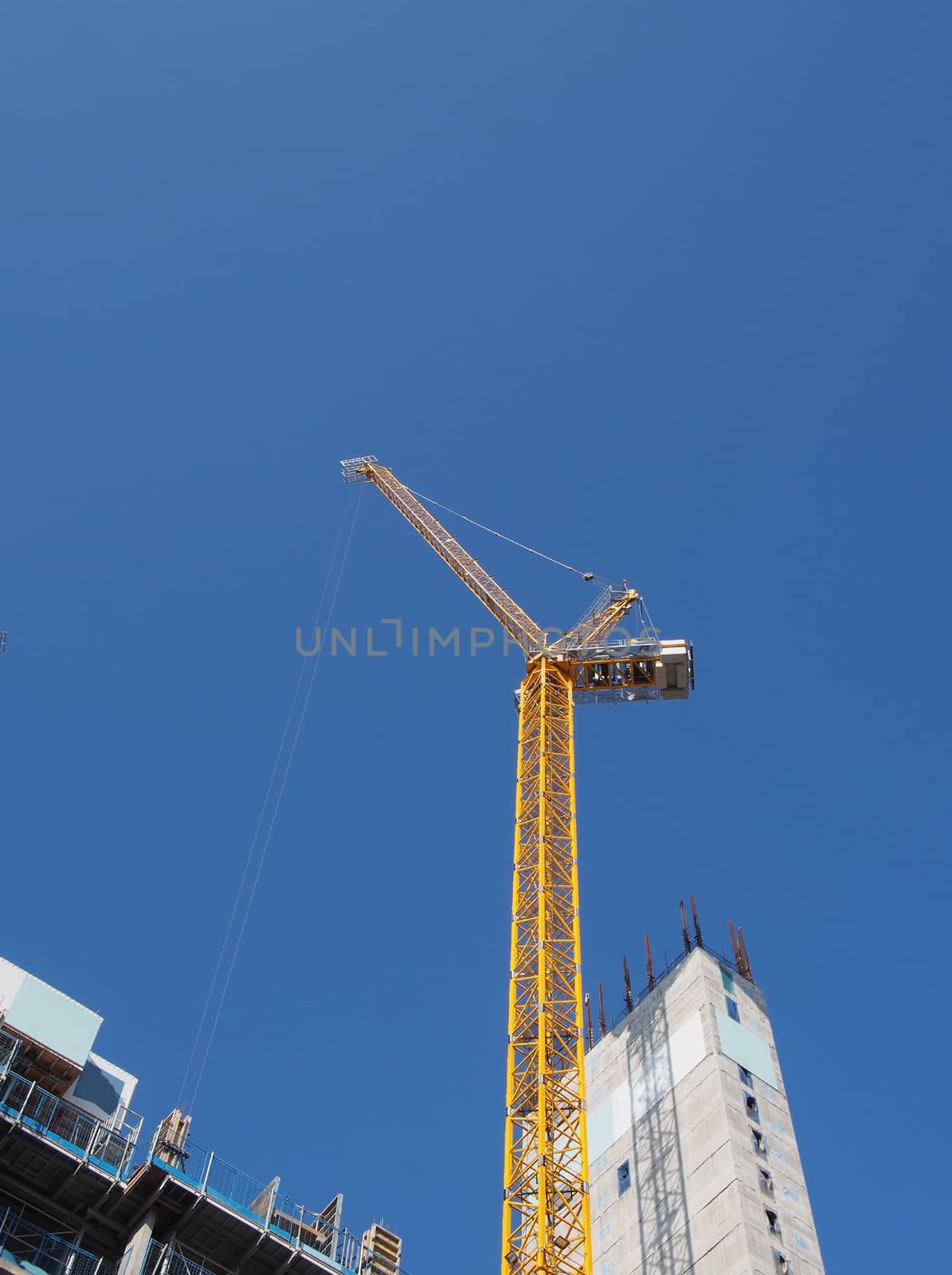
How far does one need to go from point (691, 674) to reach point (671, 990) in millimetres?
19197

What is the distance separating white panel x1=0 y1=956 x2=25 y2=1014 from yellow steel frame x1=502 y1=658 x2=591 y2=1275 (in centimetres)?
2109

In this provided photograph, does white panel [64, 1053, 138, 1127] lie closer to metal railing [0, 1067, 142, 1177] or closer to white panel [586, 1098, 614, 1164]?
metal railing [0, 1067, 142, 1177]

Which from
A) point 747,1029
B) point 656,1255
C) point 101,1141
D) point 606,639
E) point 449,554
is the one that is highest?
point 449,554

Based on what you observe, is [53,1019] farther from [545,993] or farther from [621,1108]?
[621,1108]

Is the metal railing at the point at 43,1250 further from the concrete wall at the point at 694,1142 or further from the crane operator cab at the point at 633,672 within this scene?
the crane operator cab at the point at 633,672

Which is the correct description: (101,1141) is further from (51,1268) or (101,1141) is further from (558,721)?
(558,721)

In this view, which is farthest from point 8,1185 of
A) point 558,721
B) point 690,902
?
point 690,902

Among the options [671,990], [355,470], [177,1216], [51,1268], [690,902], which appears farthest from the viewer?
[355,470]

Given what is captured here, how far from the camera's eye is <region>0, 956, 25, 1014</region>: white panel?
130 feet

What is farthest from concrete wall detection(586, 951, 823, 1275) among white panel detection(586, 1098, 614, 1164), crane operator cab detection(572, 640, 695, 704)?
crane operator cab detection(572, 640, 695, 704)

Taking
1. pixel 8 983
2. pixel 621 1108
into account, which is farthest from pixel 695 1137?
pixel 8 983

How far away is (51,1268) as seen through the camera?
33.3 meters

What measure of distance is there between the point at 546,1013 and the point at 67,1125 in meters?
23.2

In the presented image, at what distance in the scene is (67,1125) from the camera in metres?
37.5
